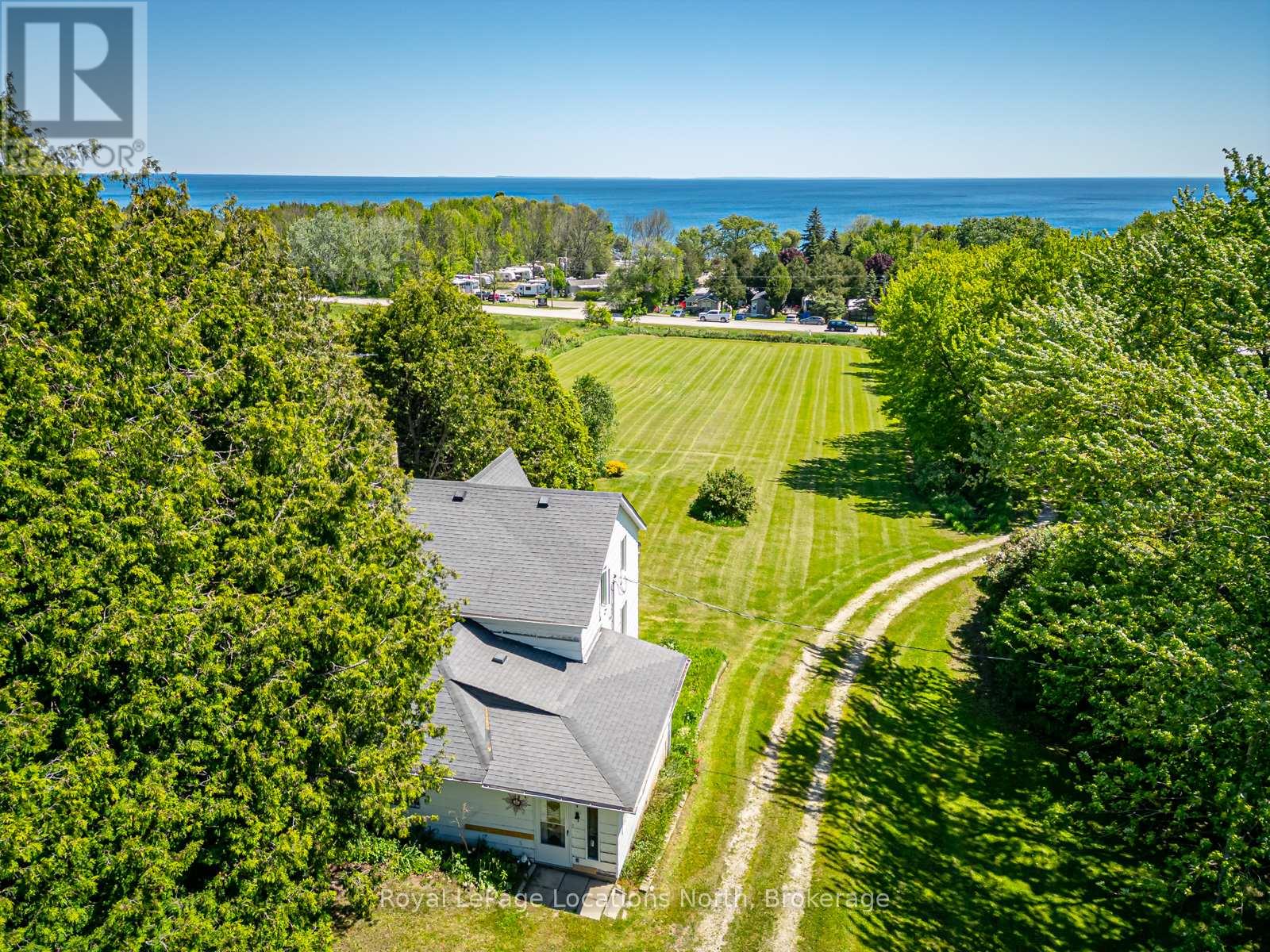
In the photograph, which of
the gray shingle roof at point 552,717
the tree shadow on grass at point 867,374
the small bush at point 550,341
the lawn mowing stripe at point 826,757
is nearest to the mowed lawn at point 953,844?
the lawn mowing stripe at point 826,757

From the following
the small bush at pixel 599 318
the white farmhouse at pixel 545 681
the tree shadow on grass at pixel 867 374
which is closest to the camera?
the white farmhouse at pixel 545 681

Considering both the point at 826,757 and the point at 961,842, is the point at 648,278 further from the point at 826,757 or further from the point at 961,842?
the point at 961,842

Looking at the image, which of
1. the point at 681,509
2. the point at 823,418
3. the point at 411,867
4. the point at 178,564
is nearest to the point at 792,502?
the point at 681,509

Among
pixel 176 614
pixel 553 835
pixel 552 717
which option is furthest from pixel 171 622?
pixel 553 835

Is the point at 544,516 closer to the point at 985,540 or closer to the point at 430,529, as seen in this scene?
the point at 430,529

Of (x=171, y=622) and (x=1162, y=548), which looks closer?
(x=171, y=622)

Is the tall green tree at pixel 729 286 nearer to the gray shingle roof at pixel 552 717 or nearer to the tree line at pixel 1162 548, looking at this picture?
the tree line at pixel 1162 548

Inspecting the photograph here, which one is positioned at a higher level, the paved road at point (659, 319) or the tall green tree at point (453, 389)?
the paved road at point (659, 319)
